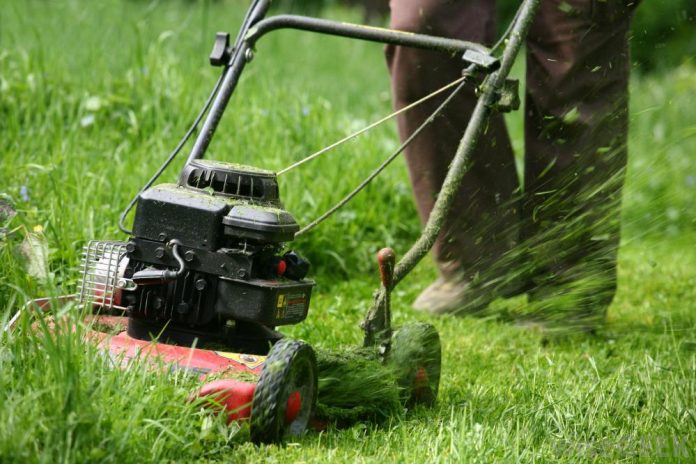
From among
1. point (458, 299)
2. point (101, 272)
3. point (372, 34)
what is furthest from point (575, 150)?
point (101, 272)

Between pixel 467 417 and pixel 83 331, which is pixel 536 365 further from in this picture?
pixel 83 331

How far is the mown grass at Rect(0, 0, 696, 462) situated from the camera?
1.77 meters

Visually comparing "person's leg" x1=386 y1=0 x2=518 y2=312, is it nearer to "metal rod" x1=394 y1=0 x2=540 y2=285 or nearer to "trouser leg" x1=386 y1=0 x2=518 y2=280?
"trouser leg" x1=386 y1=0 x2=518 y2=280

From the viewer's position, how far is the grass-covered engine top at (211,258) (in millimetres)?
2051

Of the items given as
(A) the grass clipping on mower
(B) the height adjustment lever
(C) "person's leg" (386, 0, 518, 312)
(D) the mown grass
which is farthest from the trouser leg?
(A) the grass clipping on mower

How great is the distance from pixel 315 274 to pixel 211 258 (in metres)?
1.49

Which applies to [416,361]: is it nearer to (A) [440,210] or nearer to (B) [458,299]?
(A) [440,210]

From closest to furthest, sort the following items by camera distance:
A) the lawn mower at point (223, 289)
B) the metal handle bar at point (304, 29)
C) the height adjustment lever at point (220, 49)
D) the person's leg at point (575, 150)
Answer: the lawn mower at point (223, 289), the metal handle bar at point (304, 29), the height adjustment lever at point (220, 49), the person's leg at point (575, 150)

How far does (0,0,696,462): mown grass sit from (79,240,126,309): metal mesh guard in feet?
0.41

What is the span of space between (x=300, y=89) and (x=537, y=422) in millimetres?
3440

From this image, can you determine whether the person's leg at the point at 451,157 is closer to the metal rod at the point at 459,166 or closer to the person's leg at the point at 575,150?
the person's leg at the point at 575,150

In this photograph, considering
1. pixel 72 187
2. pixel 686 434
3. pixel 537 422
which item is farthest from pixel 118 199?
pixel 686 434

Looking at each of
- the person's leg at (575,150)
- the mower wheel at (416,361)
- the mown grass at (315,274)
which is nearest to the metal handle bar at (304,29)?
the mown grass at (315,274)

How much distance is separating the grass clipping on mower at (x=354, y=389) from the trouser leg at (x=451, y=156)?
1.05 meters
